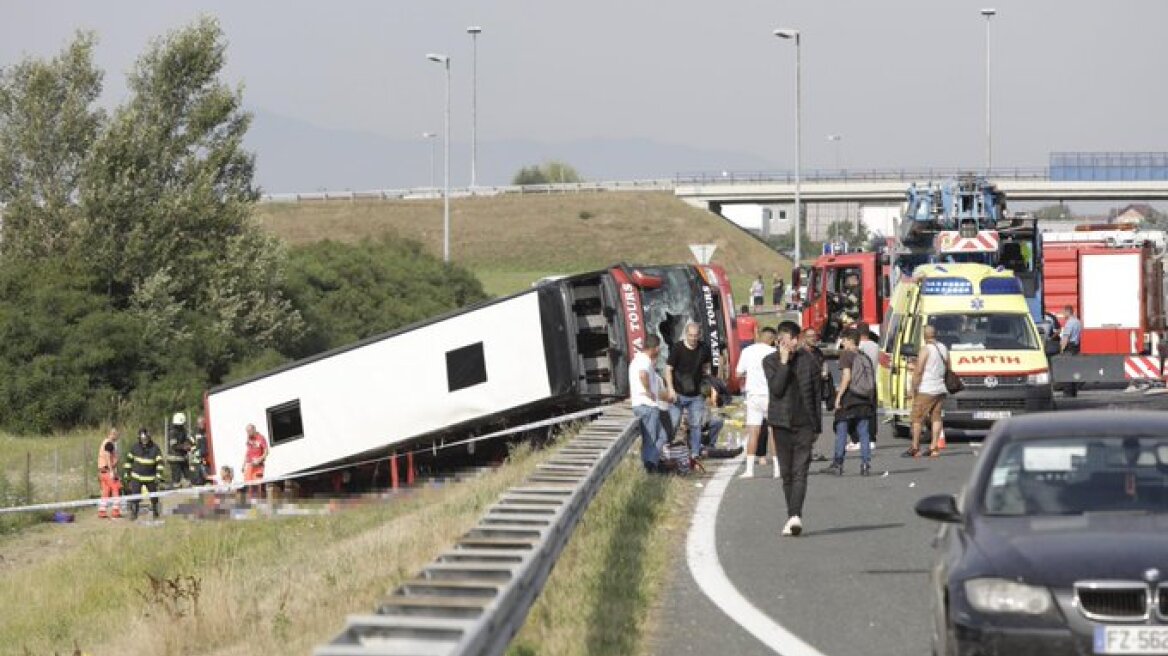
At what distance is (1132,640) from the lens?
7.54 meters

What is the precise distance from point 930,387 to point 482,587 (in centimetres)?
1501

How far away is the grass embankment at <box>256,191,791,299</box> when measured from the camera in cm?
11225

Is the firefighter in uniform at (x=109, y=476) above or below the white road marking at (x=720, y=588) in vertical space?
below

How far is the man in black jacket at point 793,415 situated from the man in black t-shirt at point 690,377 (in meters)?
5.22

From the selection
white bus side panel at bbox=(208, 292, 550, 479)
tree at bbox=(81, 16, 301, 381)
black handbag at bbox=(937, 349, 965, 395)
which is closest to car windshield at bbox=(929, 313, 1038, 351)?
black handbag at bbox=(937, 349, 965, 395)

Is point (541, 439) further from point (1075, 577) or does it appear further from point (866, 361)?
point (1075, 577)

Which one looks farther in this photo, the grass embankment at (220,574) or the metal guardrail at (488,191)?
the metal guardrail at (488,191)

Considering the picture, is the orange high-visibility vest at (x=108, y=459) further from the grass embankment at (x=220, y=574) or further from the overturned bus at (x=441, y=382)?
the overturned bus at (x=441, y=382)

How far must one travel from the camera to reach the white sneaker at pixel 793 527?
1467cm

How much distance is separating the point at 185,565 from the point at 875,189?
8929cm

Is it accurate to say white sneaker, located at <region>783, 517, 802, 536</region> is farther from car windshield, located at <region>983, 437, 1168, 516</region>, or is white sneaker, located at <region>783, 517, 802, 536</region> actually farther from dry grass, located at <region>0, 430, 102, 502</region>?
dry grass, located at <region>0, 430, 102, 502</region>

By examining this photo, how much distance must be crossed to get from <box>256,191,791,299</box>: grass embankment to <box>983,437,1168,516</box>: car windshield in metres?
96.5

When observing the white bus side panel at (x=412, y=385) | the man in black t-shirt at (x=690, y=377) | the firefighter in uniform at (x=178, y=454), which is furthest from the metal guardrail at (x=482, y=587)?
the firefighter in uniform at (x=178, y=454)

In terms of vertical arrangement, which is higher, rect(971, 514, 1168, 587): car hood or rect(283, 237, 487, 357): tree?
rect(971, 514, 1168, 587): car hood
